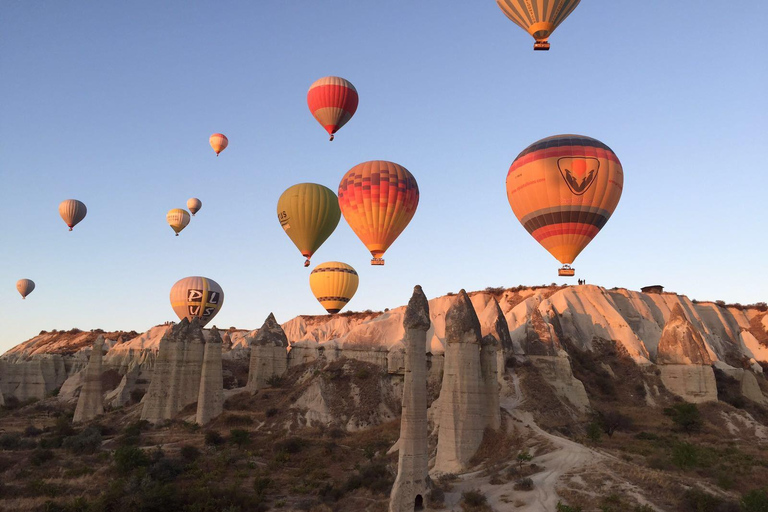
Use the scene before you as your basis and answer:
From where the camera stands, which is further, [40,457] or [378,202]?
[378,202]

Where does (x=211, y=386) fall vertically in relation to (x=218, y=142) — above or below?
below

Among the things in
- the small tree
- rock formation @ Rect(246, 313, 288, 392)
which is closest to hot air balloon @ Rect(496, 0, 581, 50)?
the small tree

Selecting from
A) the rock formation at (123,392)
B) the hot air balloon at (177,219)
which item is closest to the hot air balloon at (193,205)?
the hot air balloon at (177,219)

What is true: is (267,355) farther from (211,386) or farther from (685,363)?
(685,363)

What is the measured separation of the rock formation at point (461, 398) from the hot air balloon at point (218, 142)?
190 feet

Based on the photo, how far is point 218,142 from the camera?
79.7 metres

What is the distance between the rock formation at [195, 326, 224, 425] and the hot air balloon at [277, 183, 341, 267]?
15.8m

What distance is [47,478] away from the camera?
3316 cm

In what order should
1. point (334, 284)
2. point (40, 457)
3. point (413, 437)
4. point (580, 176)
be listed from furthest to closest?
point (334, 284)
point (580, 176)
point (40, 457)
point (413, 437)

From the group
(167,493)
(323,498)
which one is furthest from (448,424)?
(167,493)

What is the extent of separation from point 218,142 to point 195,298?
23105mm

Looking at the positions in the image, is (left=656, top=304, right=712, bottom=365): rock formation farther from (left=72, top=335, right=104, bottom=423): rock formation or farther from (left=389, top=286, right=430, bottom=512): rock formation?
(left=72, top=335, right=104, bottom=423): rock formation

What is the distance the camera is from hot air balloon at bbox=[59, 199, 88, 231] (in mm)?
79062

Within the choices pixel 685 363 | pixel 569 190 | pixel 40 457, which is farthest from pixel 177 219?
pixel 685 363
